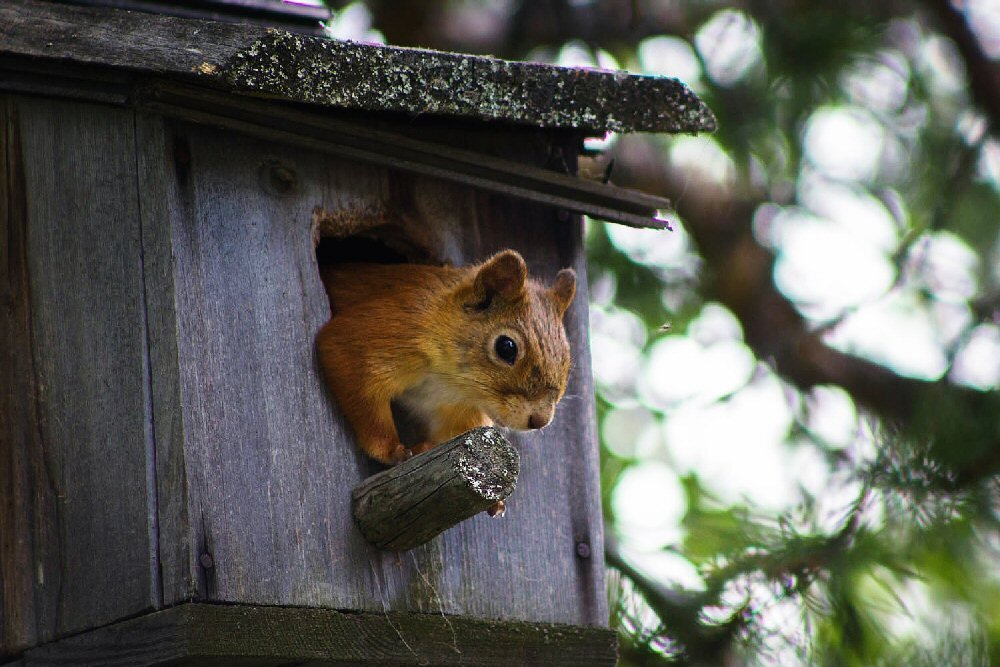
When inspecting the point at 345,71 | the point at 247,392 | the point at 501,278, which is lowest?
the point at 247,392

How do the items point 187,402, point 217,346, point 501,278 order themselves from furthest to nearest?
point 501,278 → point 217,346 → point 187,402

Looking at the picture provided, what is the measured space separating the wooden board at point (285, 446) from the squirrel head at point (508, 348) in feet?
0.76

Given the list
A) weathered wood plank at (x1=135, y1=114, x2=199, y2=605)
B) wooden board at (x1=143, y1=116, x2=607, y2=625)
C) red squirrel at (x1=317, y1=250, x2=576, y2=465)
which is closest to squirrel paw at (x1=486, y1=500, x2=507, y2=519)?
wooden board at (x1=143, y1=116, x2=607, y2=625)

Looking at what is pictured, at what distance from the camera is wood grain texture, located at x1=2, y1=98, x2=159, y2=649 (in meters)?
2.97

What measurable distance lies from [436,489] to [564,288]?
3.04 ft

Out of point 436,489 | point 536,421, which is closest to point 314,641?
point 436,489

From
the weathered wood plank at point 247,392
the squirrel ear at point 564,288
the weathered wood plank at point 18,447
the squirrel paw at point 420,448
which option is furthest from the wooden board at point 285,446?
the weathered wood plank at point 18,447

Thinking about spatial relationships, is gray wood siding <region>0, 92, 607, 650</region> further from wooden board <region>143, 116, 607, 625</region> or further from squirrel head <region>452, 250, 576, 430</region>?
squirrel head <region>452, 250, 576, 430</region>

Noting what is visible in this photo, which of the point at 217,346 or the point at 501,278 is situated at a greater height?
the point at 501,278

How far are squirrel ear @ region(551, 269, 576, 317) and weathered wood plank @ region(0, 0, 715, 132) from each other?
393mm

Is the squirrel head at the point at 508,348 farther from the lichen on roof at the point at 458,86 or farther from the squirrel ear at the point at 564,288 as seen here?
the lichen on roof at the point at 458,86

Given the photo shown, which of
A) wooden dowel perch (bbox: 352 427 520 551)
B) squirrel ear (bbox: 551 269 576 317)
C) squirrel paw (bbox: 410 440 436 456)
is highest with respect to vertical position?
squirrel ear (bbox: 551 269 576 317)

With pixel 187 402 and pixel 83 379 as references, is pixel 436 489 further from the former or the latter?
pixel 83 379

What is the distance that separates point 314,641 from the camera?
2945 mm
